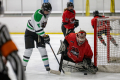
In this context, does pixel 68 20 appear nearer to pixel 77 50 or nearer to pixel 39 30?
pixel 77 50

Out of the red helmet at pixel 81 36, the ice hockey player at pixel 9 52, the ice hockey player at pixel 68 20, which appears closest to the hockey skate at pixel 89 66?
the red helmet at pixel 81 36

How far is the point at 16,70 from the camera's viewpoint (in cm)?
97

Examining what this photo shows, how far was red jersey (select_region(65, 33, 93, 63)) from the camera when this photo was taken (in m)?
2.78

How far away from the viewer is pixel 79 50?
279 centimetres

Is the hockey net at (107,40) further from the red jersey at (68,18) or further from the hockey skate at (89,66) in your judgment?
the red jersey at (68,18)

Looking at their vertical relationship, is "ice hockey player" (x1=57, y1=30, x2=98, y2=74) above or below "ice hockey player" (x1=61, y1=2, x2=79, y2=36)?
below

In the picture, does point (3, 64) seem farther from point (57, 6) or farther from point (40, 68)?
point (57, 6)

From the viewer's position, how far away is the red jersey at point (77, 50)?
278 centimetres

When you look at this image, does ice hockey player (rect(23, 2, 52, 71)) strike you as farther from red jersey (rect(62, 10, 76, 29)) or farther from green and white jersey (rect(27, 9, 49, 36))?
red jersey (rect(62, 10, 76, 29))

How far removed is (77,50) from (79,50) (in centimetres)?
3

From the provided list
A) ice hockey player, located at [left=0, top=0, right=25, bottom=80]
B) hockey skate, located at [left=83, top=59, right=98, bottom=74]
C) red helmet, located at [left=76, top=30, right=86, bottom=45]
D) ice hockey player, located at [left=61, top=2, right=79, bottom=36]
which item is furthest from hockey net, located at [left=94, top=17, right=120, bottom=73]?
ice hockey player, located at [left=0, top=0, right=25, bottom=80]

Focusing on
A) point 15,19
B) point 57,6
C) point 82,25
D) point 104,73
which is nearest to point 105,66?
point 104,73

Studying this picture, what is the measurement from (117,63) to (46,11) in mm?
1330

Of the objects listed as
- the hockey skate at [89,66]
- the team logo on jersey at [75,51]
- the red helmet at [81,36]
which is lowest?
the hockey skate at [89,66]
